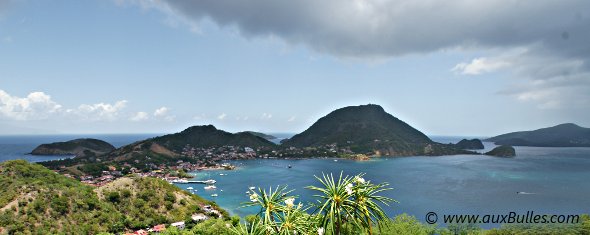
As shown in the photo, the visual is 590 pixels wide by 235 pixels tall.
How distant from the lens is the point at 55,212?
6197 centimetres

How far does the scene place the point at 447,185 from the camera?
12681cm

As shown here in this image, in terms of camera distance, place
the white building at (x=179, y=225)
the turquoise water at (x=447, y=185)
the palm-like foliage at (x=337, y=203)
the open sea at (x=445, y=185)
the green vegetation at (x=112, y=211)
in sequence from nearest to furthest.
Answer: the palm-like foliage at (x=337, y=203) → the green vegetation at (x=112, y=211) → the white building at (x=179, y=225) → the open sea at (x=445, y=185) → the turquoise water at (x=447, y=185)

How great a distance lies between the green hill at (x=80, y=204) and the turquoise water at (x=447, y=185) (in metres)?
20.9

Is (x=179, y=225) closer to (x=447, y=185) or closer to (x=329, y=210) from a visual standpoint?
(x=329, y=210)

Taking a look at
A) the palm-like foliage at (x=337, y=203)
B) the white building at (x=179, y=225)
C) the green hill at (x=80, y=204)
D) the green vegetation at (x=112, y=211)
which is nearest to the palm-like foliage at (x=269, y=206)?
the palm-like foliage at (x=337, y=203)

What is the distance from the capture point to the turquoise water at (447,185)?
9400cm

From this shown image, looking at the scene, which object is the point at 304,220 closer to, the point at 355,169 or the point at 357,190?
the point at 357,190

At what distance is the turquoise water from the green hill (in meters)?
20.9

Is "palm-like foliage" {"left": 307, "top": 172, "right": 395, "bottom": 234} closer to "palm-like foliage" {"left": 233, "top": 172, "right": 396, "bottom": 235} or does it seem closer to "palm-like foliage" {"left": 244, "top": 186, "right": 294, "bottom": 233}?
"palm-like foliage" {"left": 233, "top": 172, "right": 396, "bottom": 235}

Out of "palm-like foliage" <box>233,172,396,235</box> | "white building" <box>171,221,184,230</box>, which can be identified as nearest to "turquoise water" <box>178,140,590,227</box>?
"white building" <box>171,221,184,230</box>

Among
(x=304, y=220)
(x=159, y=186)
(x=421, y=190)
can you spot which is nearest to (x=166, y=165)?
(x=159, y=186)

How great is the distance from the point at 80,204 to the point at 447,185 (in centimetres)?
12195

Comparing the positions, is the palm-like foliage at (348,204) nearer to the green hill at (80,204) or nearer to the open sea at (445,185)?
the green hill at (80,204)

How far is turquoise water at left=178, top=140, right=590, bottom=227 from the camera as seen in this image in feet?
308
